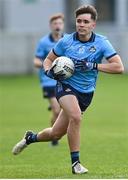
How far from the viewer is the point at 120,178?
1066 cm

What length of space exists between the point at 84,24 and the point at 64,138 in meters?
6.15

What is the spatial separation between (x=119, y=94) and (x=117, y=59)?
17733 millimetres

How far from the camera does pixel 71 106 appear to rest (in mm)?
11289

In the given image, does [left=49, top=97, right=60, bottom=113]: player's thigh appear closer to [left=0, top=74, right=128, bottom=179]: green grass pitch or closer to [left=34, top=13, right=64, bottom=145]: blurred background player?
[left=34, top=13, right=64, bottom=145]: blurred background player

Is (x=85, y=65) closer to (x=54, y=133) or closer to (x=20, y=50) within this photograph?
(x=54, y=133)

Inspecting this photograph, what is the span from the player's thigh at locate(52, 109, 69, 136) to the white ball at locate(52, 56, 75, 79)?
0.50 m

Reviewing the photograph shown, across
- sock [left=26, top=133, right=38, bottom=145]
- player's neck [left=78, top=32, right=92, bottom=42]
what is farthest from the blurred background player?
player's neck [left=78, top=32, right=92, bottom=42]

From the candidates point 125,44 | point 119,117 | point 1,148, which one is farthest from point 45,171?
point 125,44

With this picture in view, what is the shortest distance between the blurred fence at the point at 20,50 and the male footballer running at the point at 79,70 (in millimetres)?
26638

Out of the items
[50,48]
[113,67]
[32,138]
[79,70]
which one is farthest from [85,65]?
[50,48]

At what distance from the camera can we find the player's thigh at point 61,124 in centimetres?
1149

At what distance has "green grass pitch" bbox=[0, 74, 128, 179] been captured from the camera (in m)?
12.1

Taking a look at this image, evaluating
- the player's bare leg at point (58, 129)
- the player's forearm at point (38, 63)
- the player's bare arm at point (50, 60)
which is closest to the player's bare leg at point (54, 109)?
the player's forearm at point (38, 63)

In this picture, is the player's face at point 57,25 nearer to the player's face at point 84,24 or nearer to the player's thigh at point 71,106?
the player's face at point 84,24
